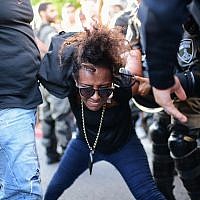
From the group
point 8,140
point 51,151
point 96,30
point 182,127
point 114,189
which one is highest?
point 96,30

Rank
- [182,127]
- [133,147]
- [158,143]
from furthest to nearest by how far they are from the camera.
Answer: [158,143] → [182,127] → [133,147]

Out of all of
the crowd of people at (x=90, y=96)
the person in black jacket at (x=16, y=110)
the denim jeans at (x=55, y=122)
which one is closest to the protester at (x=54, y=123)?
the denim jeans at (x=55, y=122)

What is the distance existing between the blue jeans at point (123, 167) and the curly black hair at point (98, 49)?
0.52 metres

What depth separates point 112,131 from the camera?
3.66 m

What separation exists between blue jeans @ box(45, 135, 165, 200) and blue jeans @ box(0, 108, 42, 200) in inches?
18.4

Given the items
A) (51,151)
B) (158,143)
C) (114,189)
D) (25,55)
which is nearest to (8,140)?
(25,55)

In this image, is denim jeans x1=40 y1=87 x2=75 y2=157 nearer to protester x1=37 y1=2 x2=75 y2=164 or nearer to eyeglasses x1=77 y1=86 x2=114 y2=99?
protester x1=37 y1=2 x2=75 y2=164

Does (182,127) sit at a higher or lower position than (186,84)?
lower

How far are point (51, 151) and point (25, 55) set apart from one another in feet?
12.3

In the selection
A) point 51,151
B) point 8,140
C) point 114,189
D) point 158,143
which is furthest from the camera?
point 51,151

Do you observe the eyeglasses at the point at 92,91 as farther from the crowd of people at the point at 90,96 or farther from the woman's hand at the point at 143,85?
the woman's hand at the point at 143,85

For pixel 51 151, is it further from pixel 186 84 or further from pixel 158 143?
pixel 186 84

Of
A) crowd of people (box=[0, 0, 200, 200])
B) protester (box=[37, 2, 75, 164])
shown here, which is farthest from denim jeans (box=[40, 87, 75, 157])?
crowd of people (box=[0, 0, 200, 200])

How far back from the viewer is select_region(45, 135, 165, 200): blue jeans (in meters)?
3.41
